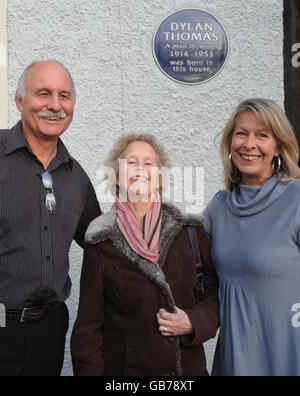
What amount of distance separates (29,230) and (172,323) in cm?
81

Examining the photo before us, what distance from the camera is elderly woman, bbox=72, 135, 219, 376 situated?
194cm

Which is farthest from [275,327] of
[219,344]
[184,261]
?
[184,261]

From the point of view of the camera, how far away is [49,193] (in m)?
2.18

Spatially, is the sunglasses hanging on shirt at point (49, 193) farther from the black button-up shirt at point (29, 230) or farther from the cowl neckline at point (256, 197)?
the cowl neckline at point (256, 197)

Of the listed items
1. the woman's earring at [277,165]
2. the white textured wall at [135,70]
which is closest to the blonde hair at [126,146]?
the woman's earring at [277,165]

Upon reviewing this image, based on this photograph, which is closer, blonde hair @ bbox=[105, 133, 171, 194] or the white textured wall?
blonde hair @ bbox=[105, 133, 171, 194]

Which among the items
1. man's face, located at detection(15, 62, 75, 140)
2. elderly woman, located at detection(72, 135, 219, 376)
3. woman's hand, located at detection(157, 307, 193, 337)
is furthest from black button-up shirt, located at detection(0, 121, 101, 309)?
woman's hand, located at detection(157, 307, 193, 337)

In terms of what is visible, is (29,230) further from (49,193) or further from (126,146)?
(126,146)

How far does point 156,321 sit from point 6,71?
2279mm

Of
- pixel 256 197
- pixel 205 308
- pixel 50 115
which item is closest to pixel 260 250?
pixel 256 197

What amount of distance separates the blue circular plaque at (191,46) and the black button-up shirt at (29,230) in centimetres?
159

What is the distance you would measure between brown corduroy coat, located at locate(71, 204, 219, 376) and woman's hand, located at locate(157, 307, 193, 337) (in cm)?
3

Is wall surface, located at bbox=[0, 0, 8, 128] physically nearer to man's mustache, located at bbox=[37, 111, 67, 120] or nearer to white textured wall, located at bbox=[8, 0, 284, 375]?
white textured wall, located at bbox=[8, 0, 284, 375]

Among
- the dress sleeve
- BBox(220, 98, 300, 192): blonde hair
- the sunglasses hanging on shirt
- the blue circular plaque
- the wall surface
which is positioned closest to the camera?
the dress sleeve
